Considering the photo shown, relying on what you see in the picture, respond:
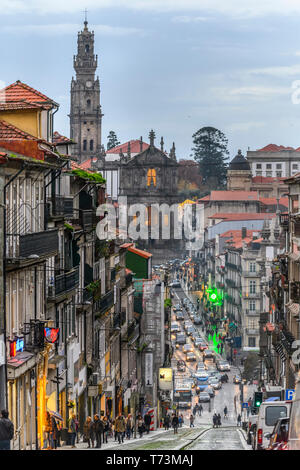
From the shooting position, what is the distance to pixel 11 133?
1089 inches

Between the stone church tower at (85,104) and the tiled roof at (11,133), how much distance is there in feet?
524

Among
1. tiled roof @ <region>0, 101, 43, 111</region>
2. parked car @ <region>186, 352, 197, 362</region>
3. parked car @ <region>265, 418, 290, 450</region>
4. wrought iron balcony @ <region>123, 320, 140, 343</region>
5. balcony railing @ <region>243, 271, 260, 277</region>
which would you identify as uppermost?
tiled roof @ <region>0, 101, 43, 111</region>

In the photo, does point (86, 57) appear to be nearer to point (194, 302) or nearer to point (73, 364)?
point (194, 302)

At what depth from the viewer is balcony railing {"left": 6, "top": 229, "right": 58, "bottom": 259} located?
24.5m

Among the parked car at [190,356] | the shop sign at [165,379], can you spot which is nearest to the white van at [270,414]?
the shop sign at [165,379]

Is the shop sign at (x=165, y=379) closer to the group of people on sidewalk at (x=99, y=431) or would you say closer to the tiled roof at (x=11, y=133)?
the group of people on sidewalk at (x=99, y=431)

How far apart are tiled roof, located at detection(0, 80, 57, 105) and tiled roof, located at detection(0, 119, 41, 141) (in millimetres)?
1873

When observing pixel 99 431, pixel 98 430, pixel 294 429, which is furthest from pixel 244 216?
pixel 294 429

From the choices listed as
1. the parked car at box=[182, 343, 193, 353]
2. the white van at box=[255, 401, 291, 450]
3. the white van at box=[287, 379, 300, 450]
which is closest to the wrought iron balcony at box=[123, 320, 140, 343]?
the white van at box=[255, 401, 291, 450]

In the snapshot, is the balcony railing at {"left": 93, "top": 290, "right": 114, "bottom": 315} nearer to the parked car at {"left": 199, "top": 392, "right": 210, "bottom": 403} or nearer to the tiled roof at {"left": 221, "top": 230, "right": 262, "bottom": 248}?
the parked car at {"left": 199, "top": 392, "right": 210, "bottom": 403}

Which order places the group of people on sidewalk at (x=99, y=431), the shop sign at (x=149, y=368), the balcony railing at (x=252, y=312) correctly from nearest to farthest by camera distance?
the group of people on sidewalk at (x=99, y=431) → the shop sign at (x=149, y=368) → the balcony railing at (x=252, y=312)

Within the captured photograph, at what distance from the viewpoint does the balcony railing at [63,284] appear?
30.2 meters

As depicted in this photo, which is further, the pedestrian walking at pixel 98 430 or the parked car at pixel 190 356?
the parked car at pixel 190 356

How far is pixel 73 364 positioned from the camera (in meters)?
34.5
